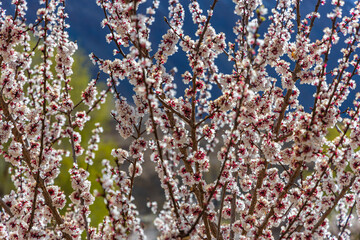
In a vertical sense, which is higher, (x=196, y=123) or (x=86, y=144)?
(x=86, y=144)

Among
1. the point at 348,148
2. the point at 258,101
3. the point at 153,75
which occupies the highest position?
the point at 258,101

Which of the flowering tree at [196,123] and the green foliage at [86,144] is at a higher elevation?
the green foliage at [86,144]

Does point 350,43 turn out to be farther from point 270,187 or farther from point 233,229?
point 233,229

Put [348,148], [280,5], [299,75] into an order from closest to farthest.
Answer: [348,148] → [299,75] → [280,5]

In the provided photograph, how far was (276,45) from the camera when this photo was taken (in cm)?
308

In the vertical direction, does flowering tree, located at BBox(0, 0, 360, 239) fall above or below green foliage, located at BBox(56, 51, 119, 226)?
below

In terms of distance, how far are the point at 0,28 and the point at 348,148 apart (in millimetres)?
3425

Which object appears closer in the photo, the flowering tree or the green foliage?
the flowering tree

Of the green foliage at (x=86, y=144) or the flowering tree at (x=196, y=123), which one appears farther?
the green foliage at (x=86, y=144)

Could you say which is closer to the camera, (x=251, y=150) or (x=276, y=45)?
(x=276, y=45)

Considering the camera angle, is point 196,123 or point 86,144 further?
point 86,144

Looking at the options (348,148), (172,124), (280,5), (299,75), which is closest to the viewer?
(348,148)

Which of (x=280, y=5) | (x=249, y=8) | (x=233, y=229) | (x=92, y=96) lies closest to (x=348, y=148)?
(x=233, y=229)

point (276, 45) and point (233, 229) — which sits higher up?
point (276, 45)
